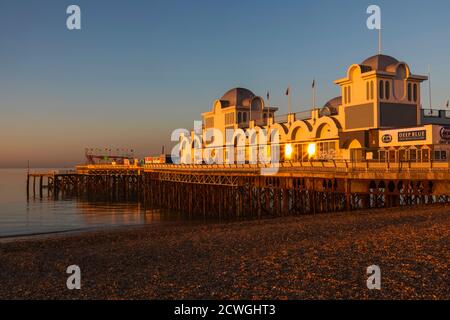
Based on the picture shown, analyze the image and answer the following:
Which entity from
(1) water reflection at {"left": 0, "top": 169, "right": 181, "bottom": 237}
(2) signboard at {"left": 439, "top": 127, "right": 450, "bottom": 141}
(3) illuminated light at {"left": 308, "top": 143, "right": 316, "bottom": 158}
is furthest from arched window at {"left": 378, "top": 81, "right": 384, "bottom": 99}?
(1) water reflection at {"left": 0, "top": 169, "right": 181, "bottom": 237}

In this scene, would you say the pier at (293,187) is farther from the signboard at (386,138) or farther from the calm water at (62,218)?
the calm water at (62,218)

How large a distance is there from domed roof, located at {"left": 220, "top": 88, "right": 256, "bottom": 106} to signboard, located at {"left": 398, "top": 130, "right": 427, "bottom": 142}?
34.6 meters

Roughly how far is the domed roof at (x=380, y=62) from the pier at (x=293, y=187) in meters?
12.0

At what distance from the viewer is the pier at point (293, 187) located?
2558 centimetres

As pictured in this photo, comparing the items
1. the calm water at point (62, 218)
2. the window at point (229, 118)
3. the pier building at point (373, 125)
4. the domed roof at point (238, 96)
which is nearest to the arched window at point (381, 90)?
the pier building at point (373, 125)

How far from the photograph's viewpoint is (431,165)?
24.5 metres

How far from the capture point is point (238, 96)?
2611 inches

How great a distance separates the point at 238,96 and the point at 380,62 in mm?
28179

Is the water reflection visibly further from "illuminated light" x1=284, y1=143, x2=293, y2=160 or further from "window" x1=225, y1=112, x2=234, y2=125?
"window" x1=225, y1=112, x2=234, y2=125

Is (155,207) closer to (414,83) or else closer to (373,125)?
(373,125)

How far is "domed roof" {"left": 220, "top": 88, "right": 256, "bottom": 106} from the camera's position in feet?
217

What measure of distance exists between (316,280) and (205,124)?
206 ft

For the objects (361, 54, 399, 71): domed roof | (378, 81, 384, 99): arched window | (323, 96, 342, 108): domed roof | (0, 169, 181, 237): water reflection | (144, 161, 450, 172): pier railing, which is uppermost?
(361, 54, 399, 71): domed roof
